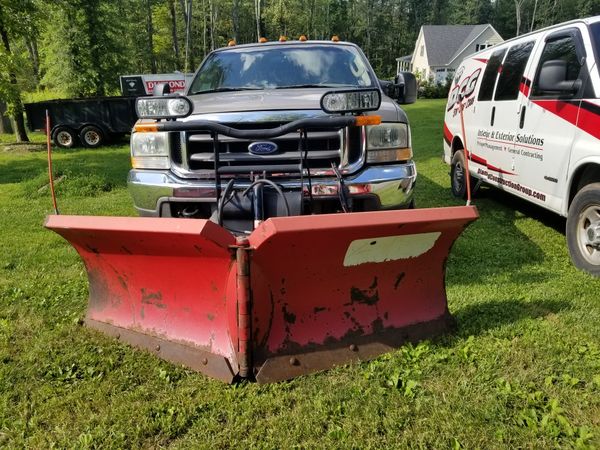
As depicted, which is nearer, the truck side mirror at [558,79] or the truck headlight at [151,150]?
the truck headlight at [151,150]

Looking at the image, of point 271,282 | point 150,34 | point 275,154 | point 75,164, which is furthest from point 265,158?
point 150,34

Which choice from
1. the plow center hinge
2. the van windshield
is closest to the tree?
the plow center hinge

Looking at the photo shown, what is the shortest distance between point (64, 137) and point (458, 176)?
1482 cm

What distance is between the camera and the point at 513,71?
5.86m

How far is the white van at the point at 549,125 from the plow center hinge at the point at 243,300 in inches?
61.4

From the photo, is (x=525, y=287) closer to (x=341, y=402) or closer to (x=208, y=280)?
(x=341, y=402)

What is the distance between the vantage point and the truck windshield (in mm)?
4391

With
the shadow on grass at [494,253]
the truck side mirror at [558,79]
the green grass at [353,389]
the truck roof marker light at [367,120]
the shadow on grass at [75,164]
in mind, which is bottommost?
the shadow on grass at [75,164]

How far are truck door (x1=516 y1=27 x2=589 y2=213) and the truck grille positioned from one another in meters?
2.36

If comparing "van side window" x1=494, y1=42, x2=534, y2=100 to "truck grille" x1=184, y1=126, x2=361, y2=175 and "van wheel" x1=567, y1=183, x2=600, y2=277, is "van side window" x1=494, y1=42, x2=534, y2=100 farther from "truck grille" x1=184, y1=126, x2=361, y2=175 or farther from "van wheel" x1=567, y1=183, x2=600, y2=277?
"truck grille" x1=184, y1=126, x2=361, y2=175

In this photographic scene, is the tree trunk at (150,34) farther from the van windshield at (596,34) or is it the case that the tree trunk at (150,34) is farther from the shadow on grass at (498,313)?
the shadow on grass at (498,313)

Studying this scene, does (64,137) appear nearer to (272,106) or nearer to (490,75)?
(490,75)

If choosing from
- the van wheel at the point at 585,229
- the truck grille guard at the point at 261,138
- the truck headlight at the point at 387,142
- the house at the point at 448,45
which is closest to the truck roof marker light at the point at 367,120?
the truck grille guard at the point at 261,138

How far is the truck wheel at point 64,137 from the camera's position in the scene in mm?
17141
